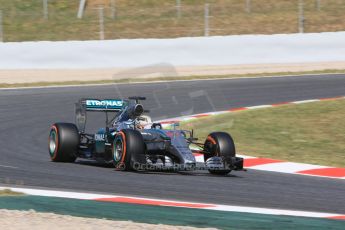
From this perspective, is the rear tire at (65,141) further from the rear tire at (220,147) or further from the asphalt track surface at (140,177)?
the rear tire at (220,147)

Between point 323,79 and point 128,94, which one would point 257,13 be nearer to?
point 323,79

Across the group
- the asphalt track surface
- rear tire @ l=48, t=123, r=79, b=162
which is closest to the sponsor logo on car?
rear tire @ l=48, t=123, r=79, b=162

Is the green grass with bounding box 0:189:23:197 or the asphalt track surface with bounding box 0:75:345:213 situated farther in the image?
the asphalt track surface with bounding box 0:75:345:213

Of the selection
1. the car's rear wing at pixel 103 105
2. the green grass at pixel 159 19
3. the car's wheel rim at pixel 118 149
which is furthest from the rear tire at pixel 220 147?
the green grass at pixel 159 19

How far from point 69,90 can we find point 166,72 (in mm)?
11286

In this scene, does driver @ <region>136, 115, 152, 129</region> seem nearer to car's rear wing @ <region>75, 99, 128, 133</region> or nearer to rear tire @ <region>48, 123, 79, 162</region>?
car's rear wing @ <region>75, 99, 128, 133</region>

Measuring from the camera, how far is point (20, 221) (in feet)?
25.5

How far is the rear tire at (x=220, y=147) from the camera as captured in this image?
37.9ft

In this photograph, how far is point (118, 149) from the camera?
11547 mm

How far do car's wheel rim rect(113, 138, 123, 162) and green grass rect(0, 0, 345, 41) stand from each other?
15.8 meters

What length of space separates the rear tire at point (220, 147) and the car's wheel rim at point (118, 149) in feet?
3.66

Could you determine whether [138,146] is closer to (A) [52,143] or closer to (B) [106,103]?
(B) [106,103]

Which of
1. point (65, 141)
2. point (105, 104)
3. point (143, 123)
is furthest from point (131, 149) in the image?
point (105, 104)

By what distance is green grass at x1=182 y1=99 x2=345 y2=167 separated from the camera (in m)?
13.5
